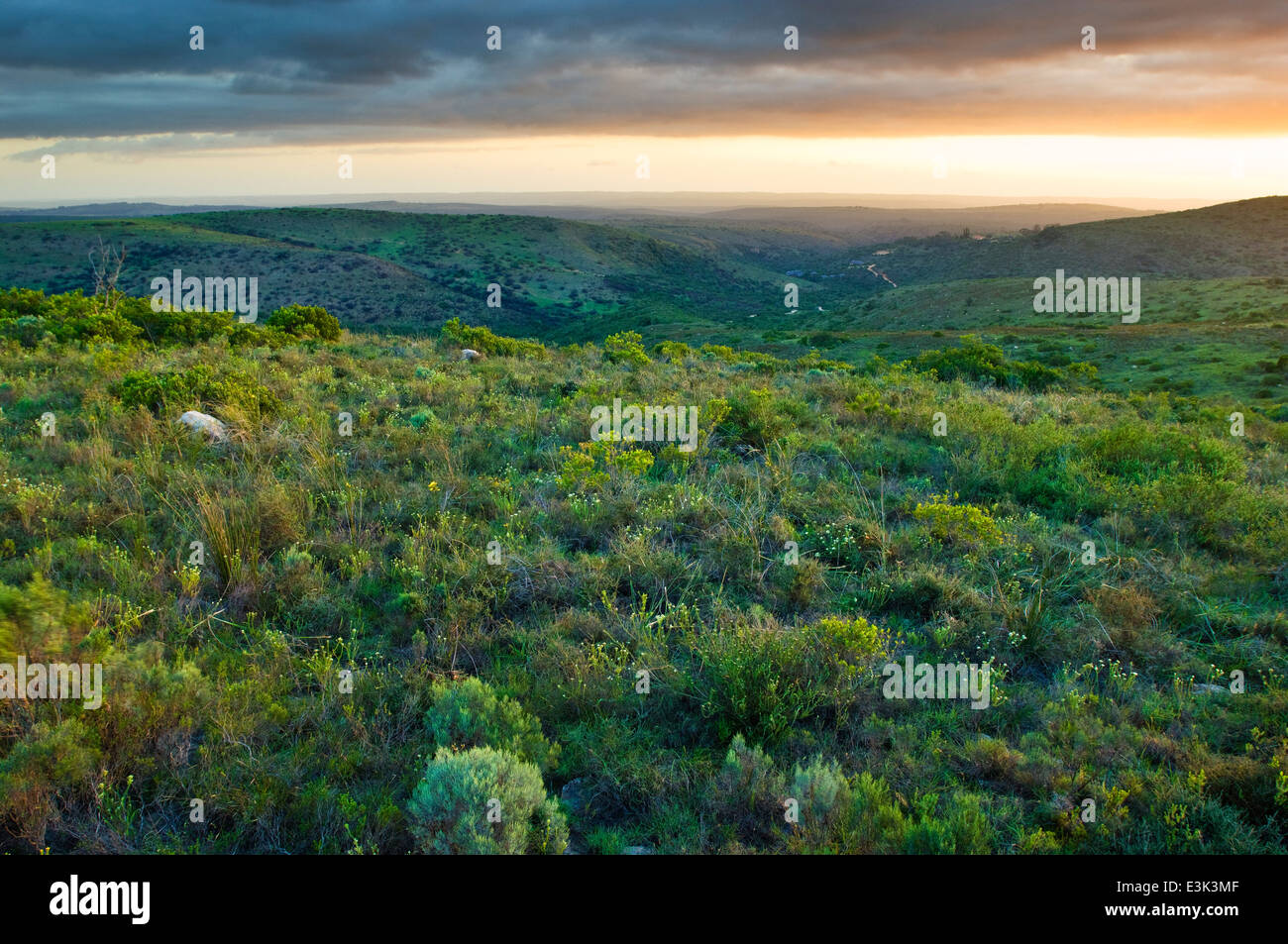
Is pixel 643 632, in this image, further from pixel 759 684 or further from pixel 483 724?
pixel 483 724

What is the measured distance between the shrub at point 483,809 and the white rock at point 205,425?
5903 mm

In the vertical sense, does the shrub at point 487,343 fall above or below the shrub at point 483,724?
Answer: above

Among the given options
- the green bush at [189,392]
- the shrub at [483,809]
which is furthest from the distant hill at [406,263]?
the shrub at [483,809]

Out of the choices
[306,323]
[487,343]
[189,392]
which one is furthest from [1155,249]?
[189,392]

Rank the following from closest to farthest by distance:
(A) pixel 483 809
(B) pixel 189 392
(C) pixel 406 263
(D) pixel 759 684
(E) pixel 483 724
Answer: (A) pixel 483 809, (E) pixel 483 724, (D) pixel 759 684, (B) pixel 189 392, (C) pixel 406 263

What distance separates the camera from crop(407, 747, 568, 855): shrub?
105 inches

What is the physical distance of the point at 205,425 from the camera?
292 inches

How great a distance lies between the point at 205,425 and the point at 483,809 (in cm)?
651

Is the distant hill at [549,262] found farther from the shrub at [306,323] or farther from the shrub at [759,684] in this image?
the shrub at [759,684]

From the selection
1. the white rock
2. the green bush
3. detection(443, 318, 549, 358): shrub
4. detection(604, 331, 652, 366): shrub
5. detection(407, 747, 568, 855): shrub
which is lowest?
detection(407, 747, 568, 855): shrub

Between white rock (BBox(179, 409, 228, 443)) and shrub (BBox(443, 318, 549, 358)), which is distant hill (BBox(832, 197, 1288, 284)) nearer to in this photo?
shrub (BBox(443, 318, 549, 358))

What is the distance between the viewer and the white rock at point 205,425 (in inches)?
287

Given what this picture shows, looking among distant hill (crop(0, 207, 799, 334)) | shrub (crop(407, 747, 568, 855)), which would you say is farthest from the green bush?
distant hill (crop(0, 207, 799, 334))

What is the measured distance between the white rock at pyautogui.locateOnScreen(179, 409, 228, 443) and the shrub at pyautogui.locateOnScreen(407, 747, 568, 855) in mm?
5903
